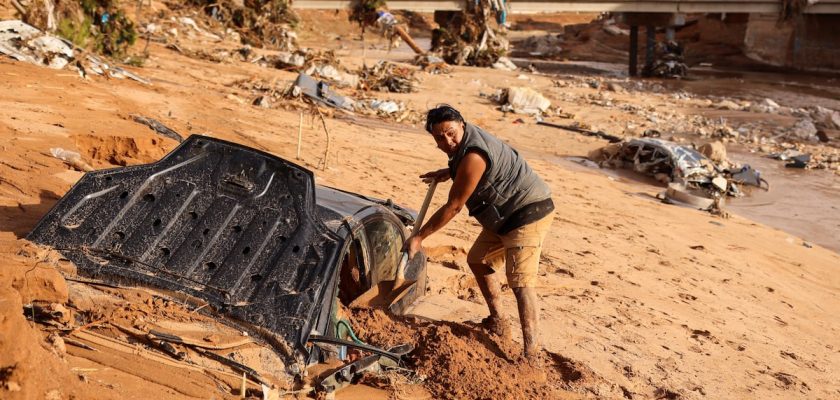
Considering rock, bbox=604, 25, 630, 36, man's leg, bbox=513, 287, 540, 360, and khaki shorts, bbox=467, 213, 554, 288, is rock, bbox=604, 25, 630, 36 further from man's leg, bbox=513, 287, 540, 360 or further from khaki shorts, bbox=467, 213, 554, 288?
man's leg, bbox=513, 287, 540, 360

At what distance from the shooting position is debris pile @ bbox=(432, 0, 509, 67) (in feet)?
94.0

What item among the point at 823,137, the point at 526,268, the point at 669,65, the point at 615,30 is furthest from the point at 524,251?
the point at 615,30

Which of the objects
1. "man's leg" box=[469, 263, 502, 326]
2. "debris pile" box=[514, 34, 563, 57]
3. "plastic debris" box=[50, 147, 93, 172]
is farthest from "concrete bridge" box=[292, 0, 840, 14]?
"man's leg" box=[469, 263, 502, 326]

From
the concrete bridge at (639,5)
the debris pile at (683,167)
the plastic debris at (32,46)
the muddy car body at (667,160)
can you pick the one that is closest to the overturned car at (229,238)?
the plastic debris at (32,46)

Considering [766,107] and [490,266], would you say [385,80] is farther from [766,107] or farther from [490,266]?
[490,266]

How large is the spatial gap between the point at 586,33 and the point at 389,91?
80.0 ft

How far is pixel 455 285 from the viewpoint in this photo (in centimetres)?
813

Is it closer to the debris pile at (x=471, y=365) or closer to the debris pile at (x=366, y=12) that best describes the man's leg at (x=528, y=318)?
the debris pile at (x=471, y=365)

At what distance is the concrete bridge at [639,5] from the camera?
31.6m

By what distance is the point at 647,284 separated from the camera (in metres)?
9.36

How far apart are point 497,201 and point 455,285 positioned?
97.4 inches

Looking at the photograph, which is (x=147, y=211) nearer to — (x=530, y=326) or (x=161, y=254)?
(x=161, y=254)

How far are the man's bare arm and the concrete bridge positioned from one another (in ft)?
86.8

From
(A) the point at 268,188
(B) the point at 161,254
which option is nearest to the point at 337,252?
(A) the point at 268,188
